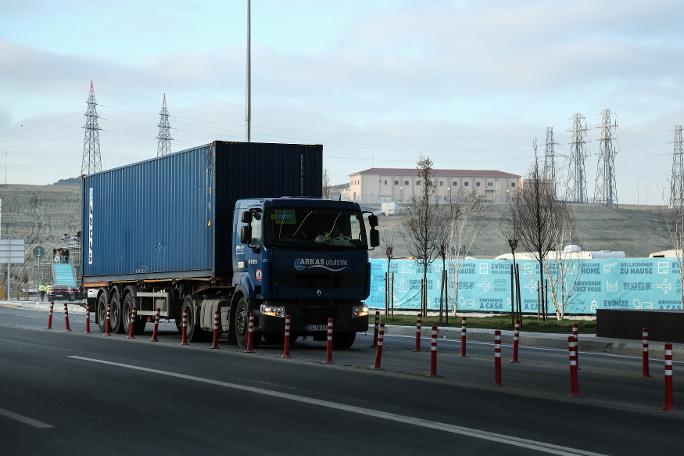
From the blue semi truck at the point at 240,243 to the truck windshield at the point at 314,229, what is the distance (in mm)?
22

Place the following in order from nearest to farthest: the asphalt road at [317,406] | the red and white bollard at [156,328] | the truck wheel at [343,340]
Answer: the asphalt road at [317,406] → the truck wheel at [343,340] → the red and white bollard at [156,328]

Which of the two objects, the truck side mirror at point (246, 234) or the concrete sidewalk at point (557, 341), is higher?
the truck side mirror at point (246, 234)

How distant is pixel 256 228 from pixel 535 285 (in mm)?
19936

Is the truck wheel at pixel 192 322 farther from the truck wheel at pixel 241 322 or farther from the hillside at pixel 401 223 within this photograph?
the hillside at pixel 401 223

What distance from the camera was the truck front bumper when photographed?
2459 centimetres

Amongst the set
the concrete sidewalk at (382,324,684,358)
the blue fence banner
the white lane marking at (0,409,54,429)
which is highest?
the blue fence banner

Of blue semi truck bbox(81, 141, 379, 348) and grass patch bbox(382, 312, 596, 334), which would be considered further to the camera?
grass patch bbox(382, 312, 596, 334)

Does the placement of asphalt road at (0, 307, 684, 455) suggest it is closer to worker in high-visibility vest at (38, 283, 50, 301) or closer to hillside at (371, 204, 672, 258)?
worker in high-visibility vest at (38, 283, 50, 301)

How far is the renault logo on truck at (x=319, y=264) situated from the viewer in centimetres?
2464

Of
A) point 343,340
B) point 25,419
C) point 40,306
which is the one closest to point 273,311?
point 343,340

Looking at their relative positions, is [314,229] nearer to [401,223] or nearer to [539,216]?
[539,216]

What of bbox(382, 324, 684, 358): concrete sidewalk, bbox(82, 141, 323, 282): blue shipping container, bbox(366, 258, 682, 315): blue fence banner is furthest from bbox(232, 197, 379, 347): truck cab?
bbox(366, 258, 682, 315): blue fence banner

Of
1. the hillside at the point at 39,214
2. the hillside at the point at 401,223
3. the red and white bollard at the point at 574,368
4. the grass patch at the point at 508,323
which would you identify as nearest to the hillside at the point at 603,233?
the hillside at the point at 401,223

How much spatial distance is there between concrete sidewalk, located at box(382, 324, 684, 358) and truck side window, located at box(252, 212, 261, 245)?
8.70m
